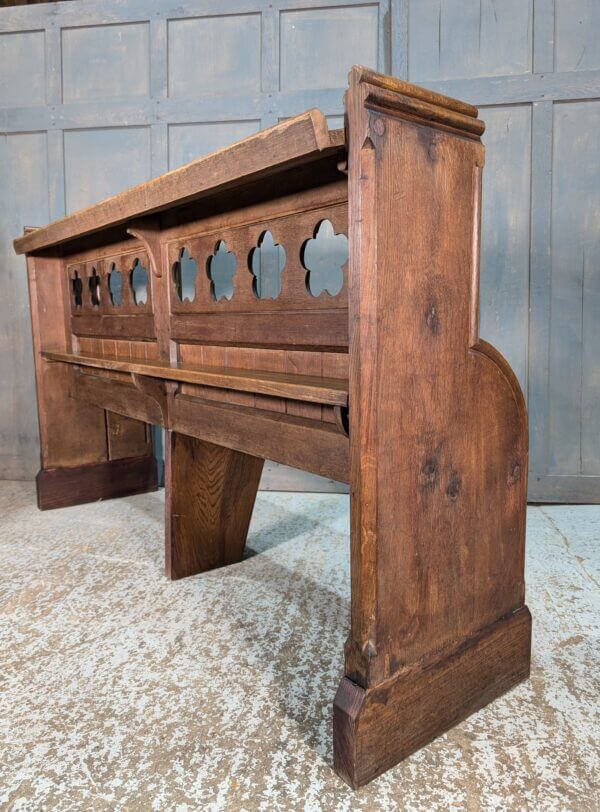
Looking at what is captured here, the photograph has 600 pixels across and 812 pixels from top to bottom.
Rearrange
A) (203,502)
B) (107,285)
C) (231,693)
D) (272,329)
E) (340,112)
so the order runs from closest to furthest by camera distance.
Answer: (231,693), (272,329), (203,502), (107,285), (340,112)

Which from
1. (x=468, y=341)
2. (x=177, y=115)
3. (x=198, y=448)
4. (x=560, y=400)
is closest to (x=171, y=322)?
(x=198, y=448)

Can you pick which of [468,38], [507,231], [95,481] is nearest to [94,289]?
[95,481]

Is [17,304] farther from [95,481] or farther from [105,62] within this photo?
[105,62]

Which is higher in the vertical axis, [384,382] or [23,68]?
[23,68]

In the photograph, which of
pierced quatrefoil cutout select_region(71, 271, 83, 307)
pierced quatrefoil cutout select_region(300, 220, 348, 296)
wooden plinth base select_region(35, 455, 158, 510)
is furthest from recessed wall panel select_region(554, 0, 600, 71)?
wooden plinth base select_region(35, 455, 158, 510)

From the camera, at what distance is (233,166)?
4.54 ft

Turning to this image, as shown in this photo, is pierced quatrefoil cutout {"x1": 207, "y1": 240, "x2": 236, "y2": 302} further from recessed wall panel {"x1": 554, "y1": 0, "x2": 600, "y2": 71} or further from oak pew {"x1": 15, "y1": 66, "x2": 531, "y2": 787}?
recessed wall panel {"x1": 554, "y1": 0, "x2": 600, "y2": 71}

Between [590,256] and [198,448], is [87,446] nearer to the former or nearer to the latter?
[198,448]

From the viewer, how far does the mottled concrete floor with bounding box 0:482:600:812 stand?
47.8 inches

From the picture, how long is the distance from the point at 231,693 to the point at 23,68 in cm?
344

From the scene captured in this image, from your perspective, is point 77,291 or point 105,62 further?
point 105,62

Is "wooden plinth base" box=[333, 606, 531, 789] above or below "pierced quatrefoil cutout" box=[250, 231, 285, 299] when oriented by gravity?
below

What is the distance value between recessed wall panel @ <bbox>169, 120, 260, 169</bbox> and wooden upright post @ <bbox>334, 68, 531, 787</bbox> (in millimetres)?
2215

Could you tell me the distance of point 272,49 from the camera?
3.17 meters
